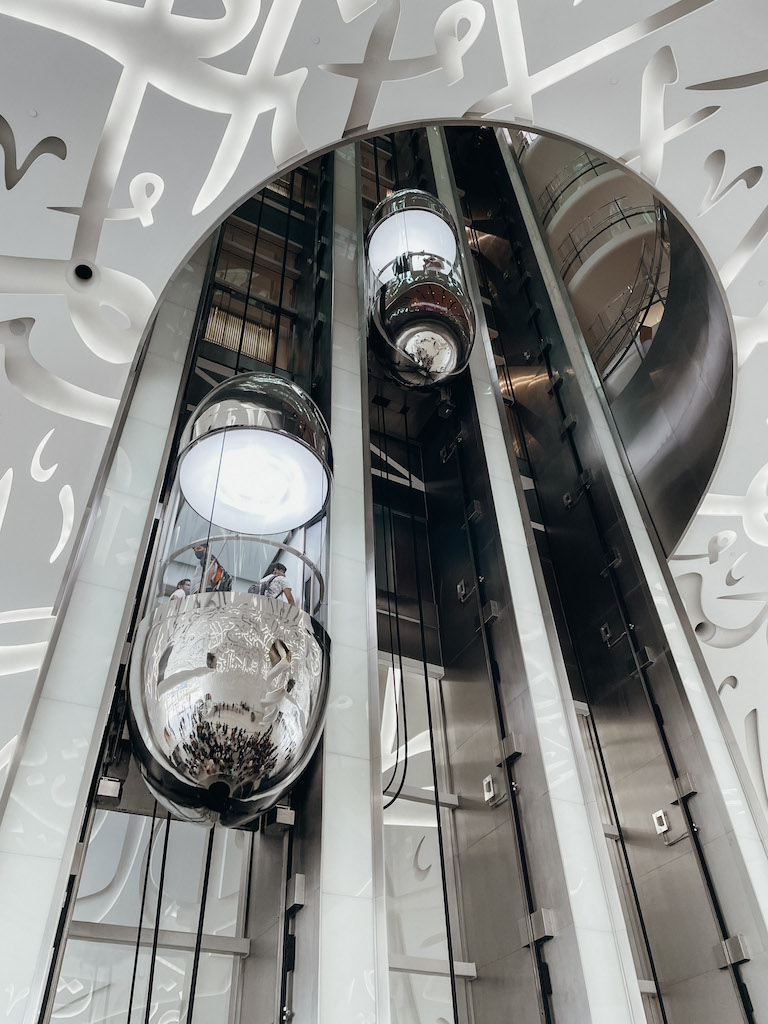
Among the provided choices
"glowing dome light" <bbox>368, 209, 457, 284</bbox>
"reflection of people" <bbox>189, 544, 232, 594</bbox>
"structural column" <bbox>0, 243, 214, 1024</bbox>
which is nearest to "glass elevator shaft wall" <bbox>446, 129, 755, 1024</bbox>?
"glowing dome light" <bbox>368, 209, 457, 284</bbox>

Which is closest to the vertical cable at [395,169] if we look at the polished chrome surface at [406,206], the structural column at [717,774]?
the polished chrome surface at [406,206]

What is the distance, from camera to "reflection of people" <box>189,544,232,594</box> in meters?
3.12

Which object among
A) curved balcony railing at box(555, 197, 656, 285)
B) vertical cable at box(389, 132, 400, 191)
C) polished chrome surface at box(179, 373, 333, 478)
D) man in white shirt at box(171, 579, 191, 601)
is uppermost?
vertical cable at box(389, 132, 400, 191)

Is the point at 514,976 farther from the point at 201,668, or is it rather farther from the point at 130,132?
the point at 130,132

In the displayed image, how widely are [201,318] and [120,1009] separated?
572cm

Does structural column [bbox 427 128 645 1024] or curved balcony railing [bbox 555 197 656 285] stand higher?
curved balcony railing [bbox 555 197 656 285]

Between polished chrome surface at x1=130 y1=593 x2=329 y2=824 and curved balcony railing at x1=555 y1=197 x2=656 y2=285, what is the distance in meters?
10.1

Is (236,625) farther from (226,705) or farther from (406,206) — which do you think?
(406,206)

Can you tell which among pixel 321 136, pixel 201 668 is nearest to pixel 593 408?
pixel 321 136

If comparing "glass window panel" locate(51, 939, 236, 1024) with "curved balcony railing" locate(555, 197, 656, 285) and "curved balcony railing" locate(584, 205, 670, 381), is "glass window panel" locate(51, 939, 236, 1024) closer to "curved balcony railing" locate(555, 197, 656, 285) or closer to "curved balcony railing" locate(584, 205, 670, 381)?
"curved balcony railing" locate(584, 205, 670, 381)

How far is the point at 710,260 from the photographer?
4.75 meters

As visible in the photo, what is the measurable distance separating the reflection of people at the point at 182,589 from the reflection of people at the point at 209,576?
23mm

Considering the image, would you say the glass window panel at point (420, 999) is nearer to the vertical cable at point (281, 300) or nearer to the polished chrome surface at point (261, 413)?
the polished chrome surface at point (261, 413)

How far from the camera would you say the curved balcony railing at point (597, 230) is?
1126cm
